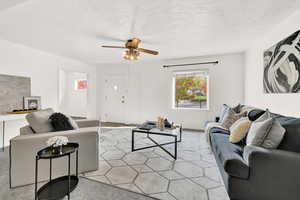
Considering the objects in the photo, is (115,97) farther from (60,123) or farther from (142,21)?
(142,21)

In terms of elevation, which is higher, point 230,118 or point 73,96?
point 73,96

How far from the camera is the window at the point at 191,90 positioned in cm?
436

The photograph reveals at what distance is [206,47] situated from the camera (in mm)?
3461

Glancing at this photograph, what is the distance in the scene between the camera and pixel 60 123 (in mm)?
1932

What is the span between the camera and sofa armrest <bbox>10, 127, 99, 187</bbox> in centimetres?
157

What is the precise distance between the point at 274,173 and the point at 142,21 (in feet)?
8.15

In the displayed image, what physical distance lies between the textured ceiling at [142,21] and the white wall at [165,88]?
2.89 feet

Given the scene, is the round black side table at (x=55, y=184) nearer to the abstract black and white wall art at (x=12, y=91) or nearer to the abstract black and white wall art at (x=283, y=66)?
the abstract black and white wall art at (x=12, y=91)

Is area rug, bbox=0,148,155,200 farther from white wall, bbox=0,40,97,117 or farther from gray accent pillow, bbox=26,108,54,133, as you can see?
white wall, bbox=0,40,97,117

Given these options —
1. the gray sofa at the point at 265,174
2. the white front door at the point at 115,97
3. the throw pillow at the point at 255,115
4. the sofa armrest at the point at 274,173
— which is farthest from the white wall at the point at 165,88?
the sofa armrest at the point at 274,173

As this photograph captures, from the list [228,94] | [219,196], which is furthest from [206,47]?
[219,196]

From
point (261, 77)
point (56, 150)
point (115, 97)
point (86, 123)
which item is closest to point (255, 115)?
point (261, 77)

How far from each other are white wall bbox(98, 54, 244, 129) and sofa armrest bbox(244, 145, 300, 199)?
311cm

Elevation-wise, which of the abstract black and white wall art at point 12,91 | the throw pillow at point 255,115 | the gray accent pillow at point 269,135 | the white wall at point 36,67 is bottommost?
the gray accent pillow at point 269,135
